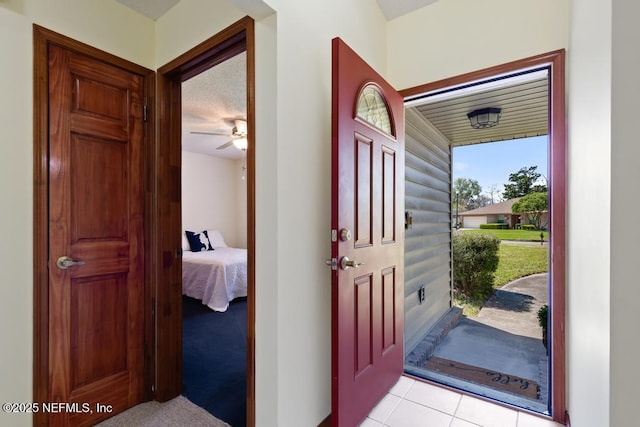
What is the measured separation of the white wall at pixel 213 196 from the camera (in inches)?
229

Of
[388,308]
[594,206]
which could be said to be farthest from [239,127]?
[594,206]

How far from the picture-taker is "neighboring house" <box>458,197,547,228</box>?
380cm

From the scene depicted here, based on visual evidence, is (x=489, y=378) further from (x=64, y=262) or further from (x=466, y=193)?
(x=64, y=262)

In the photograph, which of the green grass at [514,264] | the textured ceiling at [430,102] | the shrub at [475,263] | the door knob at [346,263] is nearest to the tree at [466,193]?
the shrub at [475,263]

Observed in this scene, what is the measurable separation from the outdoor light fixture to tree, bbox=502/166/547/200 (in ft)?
3.39

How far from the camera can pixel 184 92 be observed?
318 cm

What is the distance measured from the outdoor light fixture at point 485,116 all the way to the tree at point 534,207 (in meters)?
1.21

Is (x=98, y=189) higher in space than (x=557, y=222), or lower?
higher

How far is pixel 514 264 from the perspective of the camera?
4043mm

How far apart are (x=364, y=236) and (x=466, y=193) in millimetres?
3327

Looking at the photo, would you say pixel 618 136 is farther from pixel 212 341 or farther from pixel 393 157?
pixel 212 341

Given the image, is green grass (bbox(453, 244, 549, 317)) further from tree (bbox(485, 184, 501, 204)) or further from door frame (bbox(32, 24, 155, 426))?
door frame (bbox(32, 24, 155, 426))

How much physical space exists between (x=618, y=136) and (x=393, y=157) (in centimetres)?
137
